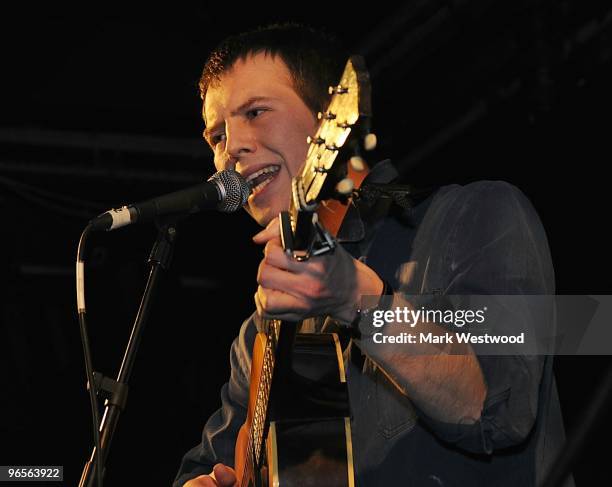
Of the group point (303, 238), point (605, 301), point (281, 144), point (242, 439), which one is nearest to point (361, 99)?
point (303, 238)

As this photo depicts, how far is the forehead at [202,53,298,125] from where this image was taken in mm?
2645

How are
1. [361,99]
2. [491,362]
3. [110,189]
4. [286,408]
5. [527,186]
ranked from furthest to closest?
[110,189], [527,186], [286,408], [491,362], [361,99]

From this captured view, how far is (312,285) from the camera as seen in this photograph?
5.39ft

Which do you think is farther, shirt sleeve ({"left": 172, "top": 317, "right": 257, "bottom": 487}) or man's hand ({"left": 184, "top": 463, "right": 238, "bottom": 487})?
shirt sleeve ({"left": 172, "top": 317, "right": 257, "bottom": 487})

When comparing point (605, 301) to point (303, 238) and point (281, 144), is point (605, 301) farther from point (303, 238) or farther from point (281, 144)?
point (303, 238)

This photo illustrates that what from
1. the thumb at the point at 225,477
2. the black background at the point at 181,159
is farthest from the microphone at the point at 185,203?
the black background at the point at 181,159

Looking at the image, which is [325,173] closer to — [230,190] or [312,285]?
[312,285]

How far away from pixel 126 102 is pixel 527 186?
2415mm

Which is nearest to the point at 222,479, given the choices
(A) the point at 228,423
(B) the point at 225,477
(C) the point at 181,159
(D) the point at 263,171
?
(B) the point at 225,477

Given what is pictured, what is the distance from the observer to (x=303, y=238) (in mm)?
1637

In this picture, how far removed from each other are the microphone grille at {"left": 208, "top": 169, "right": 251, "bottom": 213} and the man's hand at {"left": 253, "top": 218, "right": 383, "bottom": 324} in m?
0.41

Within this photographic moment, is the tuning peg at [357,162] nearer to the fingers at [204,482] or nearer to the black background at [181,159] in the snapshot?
the fingers at [204,482]

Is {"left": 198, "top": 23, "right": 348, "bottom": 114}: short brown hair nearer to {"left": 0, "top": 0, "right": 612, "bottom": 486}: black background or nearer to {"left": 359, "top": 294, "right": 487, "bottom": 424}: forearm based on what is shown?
{"left": 359, "top": 294, "right": 487, "bottom": 424}: forearm

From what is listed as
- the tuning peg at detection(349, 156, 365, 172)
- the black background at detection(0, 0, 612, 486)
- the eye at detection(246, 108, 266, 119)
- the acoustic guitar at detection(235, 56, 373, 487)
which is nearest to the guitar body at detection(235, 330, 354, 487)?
the acoustic guitar at detection(235, 56, 373, 487)
